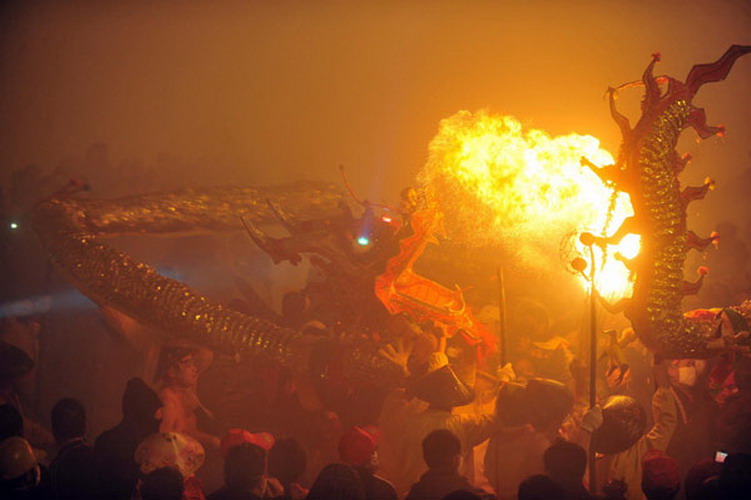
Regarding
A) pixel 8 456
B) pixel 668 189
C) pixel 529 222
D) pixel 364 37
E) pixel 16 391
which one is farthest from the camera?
pixel 364 37

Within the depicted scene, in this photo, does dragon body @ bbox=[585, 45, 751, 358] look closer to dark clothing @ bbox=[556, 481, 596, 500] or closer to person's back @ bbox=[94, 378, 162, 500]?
dark clothing @ bbox=[556, 481, 596, 500]

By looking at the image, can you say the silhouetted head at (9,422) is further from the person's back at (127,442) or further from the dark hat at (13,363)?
the dark hat at (13,363)

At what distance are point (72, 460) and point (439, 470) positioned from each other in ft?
6.26

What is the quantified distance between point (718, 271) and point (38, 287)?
5881 mm

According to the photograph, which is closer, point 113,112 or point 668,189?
point 668,189

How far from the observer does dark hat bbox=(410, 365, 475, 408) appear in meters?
4.38

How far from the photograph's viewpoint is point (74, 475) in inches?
131

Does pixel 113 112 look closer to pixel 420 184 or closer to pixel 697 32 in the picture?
pixel 420 184

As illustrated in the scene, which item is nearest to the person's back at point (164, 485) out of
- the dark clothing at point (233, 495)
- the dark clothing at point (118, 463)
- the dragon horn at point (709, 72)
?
the dark clothing at point (233, 495)

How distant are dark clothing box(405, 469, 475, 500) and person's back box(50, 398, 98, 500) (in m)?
1.65

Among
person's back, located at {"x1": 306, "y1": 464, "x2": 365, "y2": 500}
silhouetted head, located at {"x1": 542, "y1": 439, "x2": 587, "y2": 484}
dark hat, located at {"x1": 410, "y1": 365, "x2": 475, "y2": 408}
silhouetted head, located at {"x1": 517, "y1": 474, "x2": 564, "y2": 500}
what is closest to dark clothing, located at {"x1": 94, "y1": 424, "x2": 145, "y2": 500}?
person's back, located at {"x1": 306, "y1": 464, "x2": 365, "y2": 500}

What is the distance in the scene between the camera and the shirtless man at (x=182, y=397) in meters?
4.79

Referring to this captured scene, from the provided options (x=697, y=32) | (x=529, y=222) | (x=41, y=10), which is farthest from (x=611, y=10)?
(x=41, y=10)

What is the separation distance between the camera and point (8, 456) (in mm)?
3367
